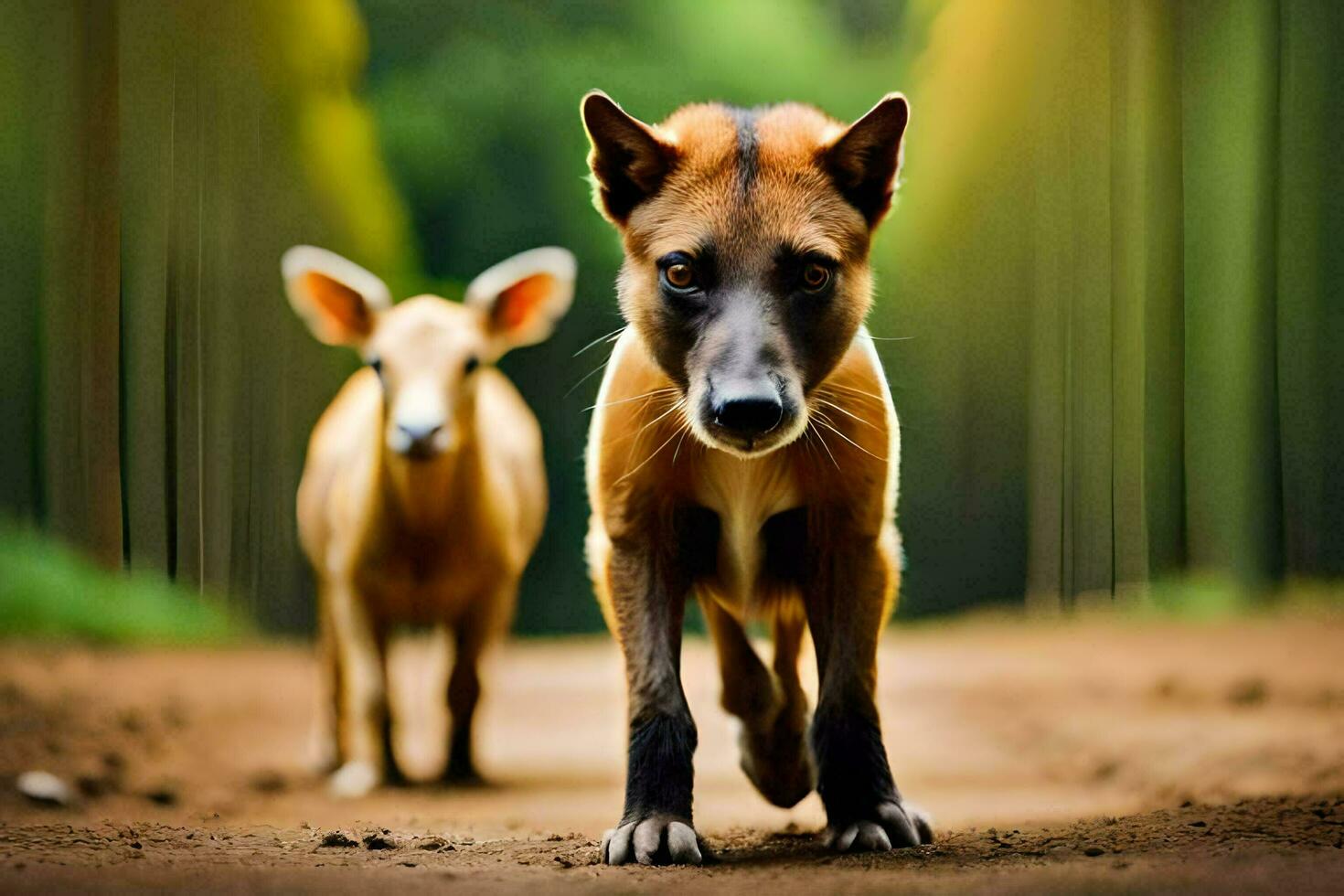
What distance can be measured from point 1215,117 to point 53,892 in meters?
5.01

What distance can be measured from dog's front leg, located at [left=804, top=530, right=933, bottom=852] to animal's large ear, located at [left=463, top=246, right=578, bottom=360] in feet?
9.52

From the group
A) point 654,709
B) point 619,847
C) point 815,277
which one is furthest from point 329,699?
point 815,277

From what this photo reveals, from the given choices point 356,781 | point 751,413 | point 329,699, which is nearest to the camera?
point 751,413

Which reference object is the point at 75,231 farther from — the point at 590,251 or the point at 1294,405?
the point at 1294,405

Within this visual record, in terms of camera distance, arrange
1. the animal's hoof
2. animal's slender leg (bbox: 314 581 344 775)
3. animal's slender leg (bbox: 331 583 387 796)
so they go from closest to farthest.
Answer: the animal's hoof
animal's slender leg (bbox: 331 583 387 796)
animal's slender leg (bbox: 314 581 344 775)

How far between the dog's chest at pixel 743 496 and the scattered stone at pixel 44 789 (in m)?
2.70

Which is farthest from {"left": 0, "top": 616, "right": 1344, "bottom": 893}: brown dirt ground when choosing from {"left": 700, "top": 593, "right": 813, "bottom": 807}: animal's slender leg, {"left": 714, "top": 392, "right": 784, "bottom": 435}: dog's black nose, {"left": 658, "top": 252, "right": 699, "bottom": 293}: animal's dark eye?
{"left": 658, "top": 252, "right": 699, "bottom": 293}: animal's dark eye

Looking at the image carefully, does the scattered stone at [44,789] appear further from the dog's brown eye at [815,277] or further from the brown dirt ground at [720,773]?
the dog's brown eye at [815,277]

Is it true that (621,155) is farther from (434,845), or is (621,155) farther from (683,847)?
(434,845)

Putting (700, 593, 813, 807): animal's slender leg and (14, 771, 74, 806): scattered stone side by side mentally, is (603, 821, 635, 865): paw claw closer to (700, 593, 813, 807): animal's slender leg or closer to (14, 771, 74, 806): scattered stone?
(700, 593, 813, 807): animal's slender leg

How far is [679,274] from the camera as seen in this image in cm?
316

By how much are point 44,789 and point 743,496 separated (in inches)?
115

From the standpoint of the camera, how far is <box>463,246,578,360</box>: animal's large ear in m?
6.00

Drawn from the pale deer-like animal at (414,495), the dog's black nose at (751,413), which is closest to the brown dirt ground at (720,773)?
the pale deer-like animal at (414,495)
